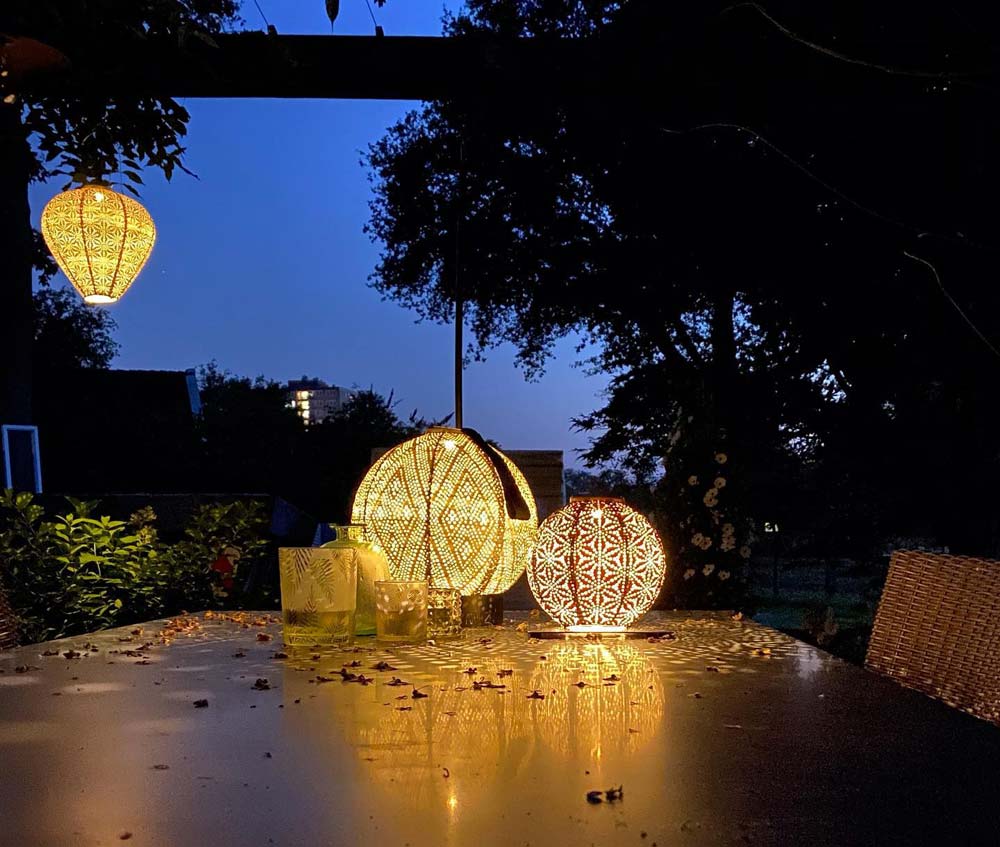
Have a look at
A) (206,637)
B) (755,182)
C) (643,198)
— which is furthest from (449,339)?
(206,637)

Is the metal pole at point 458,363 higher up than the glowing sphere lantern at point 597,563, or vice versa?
the metal pole at point 458,363

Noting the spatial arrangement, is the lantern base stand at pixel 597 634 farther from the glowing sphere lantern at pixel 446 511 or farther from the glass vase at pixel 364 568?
the glass vase at pixel 364 568

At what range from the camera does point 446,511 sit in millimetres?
1758

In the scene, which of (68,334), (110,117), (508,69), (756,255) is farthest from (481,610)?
(68,334)

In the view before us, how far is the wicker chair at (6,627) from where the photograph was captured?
69.9 inches

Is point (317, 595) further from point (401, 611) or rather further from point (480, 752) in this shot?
point (480, 752)

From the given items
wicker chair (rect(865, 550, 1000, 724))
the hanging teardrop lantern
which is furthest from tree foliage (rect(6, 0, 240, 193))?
wicker chair (rect(865, 550, 1000, 724))

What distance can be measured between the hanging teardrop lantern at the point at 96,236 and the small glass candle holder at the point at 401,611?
318 centimetres

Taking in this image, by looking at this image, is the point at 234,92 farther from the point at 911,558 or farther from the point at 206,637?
the point at 911,558

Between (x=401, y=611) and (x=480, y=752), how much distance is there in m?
0.71

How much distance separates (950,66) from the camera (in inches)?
148

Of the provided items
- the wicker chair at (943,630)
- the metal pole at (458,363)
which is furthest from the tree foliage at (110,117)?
the wicker chair at (943,630)

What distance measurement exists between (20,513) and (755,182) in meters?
4.41

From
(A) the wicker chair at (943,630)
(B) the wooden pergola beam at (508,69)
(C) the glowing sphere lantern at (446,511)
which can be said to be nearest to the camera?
(A) the wicker chair at (943,630)
